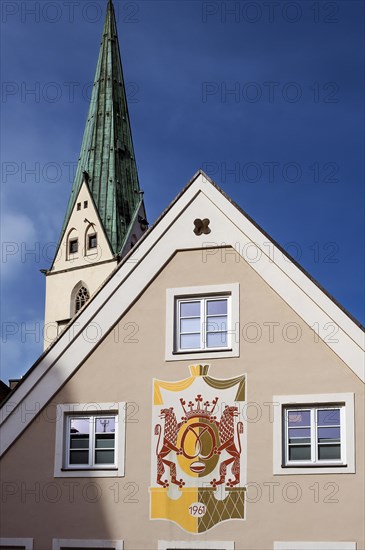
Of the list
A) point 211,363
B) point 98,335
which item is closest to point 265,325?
point 211,363

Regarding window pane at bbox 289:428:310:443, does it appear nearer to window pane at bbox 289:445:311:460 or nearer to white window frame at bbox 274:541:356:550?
window pane at bbox 289:445:311:460

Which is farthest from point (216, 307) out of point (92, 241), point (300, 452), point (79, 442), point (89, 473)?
point (92, 241)

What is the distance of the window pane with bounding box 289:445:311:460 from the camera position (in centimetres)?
1894

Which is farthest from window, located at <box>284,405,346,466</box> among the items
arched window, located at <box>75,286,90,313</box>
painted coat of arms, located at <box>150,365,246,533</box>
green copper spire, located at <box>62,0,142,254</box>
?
green copper spire, located at <box>62,0,142,254</box>

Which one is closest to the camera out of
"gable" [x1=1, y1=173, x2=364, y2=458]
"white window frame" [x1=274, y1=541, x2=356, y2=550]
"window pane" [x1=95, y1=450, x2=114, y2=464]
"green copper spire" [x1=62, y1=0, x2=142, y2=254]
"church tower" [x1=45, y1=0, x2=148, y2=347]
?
"white window frame" [x1=274, y1=541, x2=356, y2=550]

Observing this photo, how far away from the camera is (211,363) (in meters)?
20.0

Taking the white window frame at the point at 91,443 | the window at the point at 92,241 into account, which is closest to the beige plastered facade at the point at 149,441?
the white window frame at the point at 91,443

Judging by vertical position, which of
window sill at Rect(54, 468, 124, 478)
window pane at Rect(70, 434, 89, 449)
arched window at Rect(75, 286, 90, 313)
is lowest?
window sill at Rect(54, 468, 124, 478)

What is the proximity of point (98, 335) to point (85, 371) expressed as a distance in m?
0.79

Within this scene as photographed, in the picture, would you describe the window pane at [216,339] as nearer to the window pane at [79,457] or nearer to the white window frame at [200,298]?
the white window frame at [200,298]

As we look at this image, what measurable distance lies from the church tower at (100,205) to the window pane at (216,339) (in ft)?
172

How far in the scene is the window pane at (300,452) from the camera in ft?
62.1

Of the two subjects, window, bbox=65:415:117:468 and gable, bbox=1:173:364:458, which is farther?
gable, bbox=1:173:364:458

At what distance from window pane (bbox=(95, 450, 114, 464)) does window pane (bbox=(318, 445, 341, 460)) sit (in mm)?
4212
